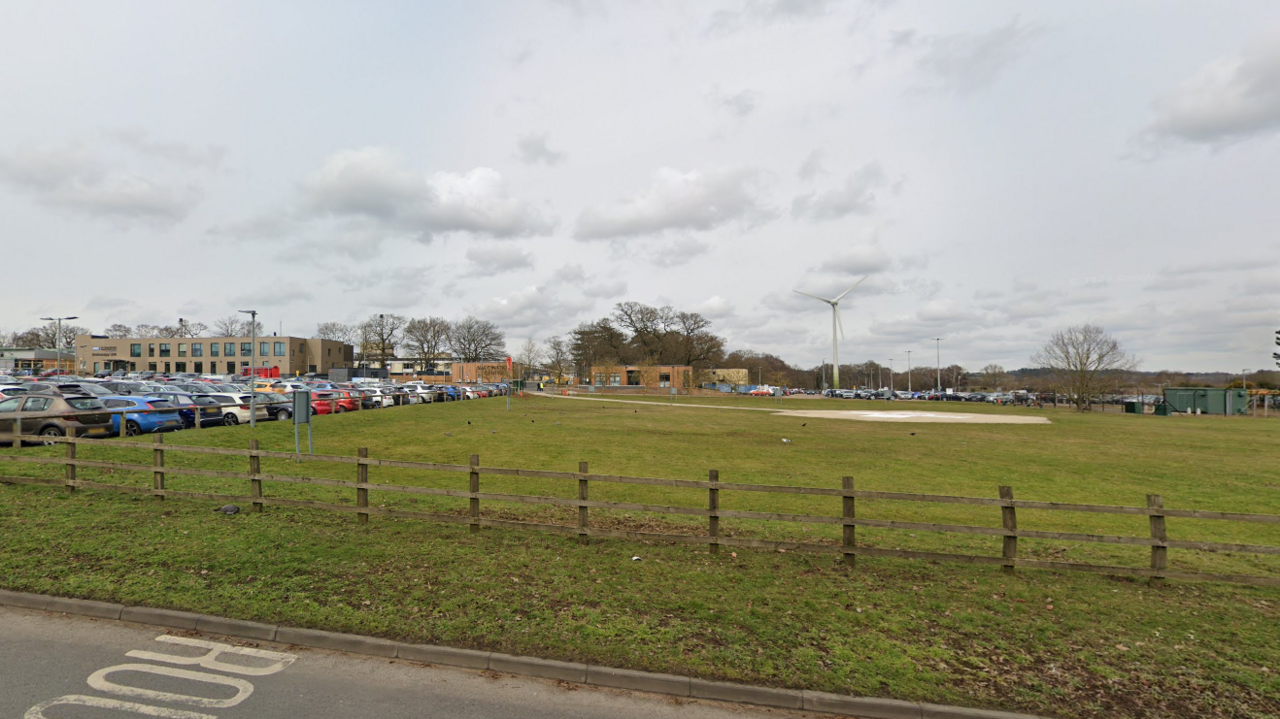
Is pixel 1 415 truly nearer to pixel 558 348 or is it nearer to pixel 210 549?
pixel 210 549

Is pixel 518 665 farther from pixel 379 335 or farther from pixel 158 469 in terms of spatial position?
pixel 379 335

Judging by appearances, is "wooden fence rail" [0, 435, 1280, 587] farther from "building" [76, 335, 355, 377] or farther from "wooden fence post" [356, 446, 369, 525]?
"building" [76, 335, 355, 377]

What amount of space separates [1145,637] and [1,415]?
2240 cm

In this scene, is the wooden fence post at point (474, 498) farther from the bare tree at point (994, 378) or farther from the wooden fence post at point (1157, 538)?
the bare tree at point (994, 378)

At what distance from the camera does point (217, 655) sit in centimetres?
533

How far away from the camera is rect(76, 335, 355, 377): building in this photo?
10856 centimetres

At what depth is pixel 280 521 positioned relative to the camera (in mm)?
8844

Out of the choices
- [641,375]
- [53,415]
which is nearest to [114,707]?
[53,415]

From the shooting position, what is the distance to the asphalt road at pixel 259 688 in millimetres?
4496

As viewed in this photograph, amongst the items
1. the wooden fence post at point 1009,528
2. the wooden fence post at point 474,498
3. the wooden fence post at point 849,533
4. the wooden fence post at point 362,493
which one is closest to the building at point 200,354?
the wooden fence post at point 362,493

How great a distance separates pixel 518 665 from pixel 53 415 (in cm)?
1803

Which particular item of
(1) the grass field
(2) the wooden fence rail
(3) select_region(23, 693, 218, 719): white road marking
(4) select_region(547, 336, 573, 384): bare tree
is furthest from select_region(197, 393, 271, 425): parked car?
(4) select_region(547, 336, 573, 384): bare tree

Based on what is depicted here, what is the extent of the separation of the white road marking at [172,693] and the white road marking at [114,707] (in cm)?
11

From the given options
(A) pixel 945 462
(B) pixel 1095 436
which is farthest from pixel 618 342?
(A) pixel 945 462
